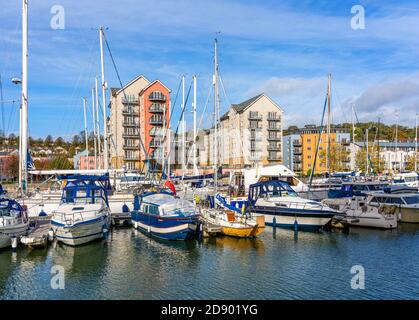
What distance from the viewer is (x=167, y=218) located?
3067 cm

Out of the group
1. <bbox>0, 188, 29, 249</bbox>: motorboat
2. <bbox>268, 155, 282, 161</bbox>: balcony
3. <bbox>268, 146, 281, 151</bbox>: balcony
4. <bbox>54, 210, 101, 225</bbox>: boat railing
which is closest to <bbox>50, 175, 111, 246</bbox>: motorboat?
<bbox>54, 210, 101, 225</bbox>: boat railing

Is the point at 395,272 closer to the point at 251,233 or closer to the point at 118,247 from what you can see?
the point at 251,233

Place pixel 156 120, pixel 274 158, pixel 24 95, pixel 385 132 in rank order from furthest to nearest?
pixel 385 132, pixel 274 158, pixel 156 120, pixel 24 95

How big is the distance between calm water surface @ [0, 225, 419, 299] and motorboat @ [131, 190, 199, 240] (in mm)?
851

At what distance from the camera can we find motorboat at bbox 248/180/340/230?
116ft

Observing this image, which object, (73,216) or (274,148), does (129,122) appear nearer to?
(274,148)

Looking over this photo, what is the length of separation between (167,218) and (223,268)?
26.0 ft

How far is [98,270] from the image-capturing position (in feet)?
77.9

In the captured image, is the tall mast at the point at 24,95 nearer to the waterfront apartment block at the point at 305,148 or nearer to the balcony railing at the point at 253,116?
the balcony railing at the point at 253,116
